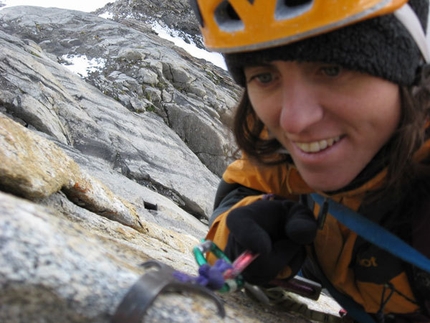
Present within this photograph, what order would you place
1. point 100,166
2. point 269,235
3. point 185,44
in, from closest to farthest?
point 269,235 < point 100,166 < point 185,44

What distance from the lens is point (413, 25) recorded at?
1.94 metres

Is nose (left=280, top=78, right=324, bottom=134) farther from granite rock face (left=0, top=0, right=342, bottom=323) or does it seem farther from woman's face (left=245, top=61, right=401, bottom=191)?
granite rock face (left=0, top=0, right=342, bottom=323)

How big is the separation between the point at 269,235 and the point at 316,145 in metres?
0.53

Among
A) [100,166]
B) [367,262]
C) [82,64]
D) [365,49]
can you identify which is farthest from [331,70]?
[82,64]

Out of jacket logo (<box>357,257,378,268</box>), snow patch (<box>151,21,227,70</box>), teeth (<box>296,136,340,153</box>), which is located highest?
teeth (<box>296,136,340,153</box>)

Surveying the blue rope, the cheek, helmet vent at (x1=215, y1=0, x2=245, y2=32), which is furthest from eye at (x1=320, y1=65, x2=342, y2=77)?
the blue rope

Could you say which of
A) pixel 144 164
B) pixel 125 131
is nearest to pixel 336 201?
pixel 144 164

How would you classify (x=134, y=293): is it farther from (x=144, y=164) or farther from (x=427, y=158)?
(x=144, y=164)

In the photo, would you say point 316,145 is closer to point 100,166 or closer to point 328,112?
point 328,112

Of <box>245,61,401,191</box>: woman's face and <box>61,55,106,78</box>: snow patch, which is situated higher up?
<box>245,61,401,191</box>: woman's face

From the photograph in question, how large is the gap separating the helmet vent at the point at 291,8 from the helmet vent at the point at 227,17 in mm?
239

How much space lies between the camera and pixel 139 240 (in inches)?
147

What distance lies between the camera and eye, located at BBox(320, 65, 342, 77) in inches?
75.5

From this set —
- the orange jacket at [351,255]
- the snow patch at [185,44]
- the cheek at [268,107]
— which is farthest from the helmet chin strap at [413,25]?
the snow patch at [185,44]
